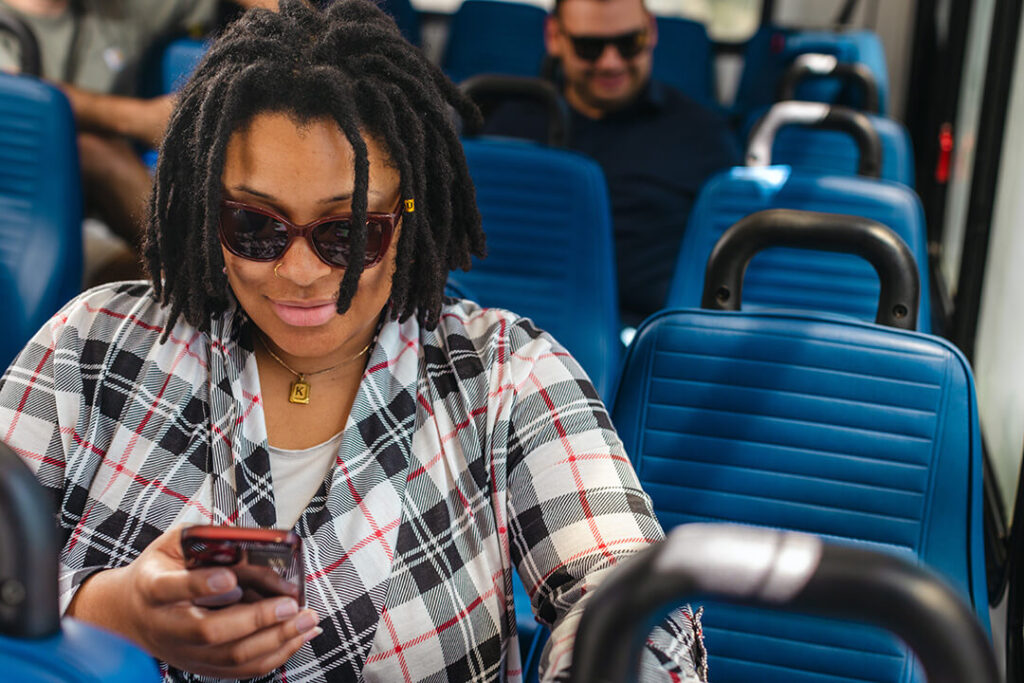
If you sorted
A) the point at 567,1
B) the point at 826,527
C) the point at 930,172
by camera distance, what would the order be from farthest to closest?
the point at 930,172
the point at 567,1
the point at 826,527

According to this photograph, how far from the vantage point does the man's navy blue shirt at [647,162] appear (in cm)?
270

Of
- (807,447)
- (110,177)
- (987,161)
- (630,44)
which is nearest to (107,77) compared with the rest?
(110,177)

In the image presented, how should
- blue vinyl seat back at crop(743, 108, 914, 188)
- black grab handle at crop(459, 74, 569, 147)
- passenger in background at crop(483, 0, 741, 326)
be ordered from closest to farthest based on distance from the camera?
1. black grab handle at crop(459, 74, 569, 147)
2. blue vinyl seat back at crop(743, 108, 914, 188)
3. passenger in background at crop(483, 0, 741, 326)

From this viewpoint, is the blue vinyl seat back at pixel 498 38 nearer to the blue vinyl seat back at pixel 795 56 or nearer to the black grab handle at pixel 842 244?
the blue vinyl seat back at pixel 795 56

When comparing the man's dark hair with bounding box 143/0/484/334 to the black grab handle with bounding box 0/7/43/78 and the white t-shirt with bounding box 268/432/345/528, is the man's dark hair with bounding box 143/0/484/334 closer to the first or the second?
the white t-shirt with bounding box 268/432/345/528

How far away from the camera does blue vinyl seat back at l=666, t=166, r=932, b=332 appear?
192cm

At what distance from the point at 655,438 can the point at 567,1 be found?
6.32 feet

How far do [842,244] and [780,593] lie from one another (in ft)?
2.84

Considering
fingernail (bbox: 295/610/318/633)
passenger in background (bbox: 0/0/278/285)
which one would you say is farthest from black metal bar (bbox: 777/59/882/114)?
fingernail (bbox: 295/610/318/633)

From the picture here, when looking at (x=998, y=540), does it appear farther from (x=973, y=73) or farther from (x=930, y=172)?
(x=930, y=172)

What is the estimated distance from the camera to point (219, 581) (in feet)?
2.49

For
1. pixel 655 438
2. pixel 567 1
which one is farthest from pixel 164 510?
pixel 567 1

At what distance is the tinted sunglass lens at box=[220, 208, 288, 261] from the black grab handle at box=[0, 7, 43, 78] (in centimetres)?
156

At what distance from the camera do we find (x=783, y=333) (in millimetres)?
1222
